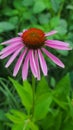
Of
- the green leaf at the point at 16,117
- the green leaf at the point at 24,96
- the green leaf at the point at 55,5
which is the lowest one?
the green leaf at the point at 16,117

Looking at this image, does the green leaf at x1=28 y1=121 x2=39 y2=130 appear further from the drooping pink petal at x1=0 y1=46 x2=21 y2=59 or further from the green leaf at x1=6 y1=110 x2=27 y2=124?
the drooping pink petal at x1=0 y1=46 x2=21 y2=59

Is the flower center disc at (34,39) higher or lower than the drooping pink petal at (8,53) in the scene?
higher

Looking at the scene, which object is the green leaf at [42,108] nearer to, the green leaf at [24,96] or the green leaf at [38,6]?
the green leaf at [24,96]

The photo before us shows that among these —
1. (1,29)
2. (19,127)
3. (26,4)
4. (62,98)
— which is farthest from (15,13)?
(19,127)

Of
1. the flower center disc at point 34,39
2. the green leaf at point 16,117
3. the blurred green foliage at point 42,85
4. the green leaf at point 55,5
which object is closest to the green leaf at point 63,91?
the blurred green foliage at point 42,85

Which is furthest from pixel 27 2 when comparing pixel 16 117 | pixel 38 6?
pixel 16 117

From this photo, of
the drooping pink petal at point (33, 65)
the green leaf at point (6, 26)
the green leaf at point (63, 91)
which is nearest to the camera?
the drooping pink petal at point (33, 65)

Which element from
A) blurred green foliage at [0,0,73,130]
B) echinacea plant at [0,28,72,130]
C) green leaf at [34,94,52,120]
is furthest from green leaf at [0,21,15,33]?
green leaf at [34,94,52,120]

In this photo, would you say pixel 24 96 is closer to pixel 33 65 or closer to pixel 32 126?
pixel 32 126

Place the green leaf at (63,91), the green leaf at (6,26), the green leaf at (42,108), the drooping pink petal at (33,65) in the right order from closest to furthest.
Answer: the drooping pink petal at (33,65) → the green leaf at (42,108) → the green leaf at (63,91) → the green leaf at (6,26)

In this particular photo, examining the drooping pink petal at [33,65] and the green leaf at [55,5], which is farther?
the green leaf at [55,5]
